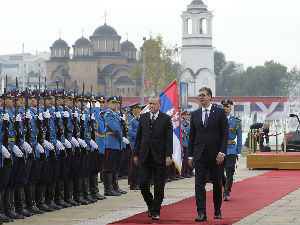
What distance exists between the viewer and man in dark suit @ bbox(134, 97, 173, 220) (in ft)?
44.0

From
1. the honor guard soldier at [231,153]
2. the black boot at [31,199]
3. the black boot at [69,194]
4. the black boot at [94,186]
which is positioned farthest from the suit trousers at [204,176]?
the black boot at [94,186]

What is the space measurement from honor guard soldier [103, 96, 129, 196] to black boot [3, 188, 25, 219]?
4124 millimetres

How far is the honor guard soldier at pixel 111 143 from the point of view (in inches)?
682

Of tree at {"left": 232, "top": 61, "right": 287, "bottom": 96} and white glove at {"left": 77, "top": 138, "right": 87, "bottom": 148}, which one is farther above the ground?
tree at {"left": 232, "top": 61, "right": 287, "bottom": 96}

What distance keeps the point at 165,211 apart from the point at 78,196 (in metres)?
1.92

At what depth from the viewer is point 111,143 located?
17.4 m

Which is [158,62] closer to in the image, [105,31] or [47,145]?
[105,31]

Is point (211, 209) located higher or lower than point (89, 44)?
lower

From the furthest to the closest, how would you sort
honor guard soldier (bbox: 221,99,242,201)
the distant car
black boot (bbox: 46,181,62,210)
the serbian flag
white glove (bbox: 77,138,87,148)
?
the distant car
the serbian flag
honor guard soldier (bbox: 221,99,242,201)
white glove (bbox: 77,138,87,148)
black boot (bbox: 46,181,62,210)

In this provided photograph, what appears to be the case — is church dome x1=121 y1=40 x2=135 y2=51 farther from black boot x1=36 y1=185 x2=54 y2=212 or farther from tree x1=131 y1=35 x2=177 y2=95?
black boot x1=36 y1=185 x2=54 y2=212

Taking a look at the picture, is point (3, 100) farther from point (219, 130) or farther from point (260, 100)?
point (260, 100)

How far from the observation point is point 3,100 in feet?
42.9

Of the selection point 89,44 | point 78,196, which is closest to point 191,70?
point 89,44

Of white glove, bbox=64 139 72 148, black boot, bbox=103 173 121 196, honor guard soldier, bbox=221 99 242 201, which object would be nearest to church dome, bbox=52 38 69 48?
black boot, bbox=103 173 121 196
